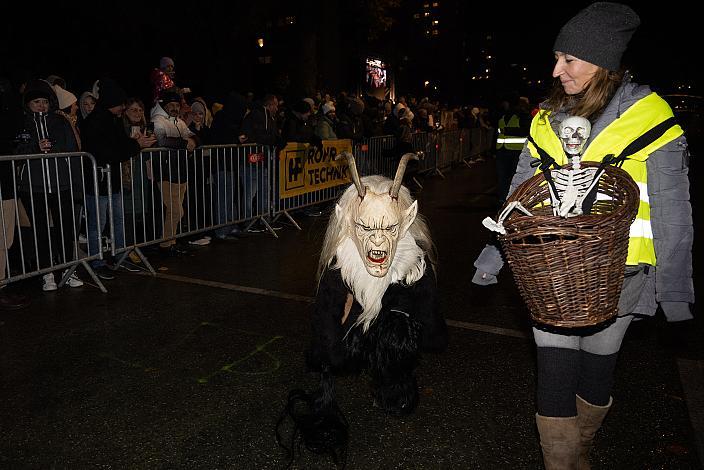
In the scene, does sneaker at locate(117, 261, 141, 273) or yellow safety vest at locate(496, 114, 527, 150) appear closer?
sneaker at locate(117, 261, 141, 273)

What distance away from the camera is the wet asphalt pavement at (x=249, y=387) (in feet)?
10.2

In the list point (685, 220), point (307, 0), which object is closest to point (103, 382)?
point (685, 220)

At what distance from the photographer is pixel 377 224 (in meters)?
3.07

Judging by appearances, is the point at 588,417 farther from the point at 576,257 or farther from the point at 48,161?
the point at 48,161

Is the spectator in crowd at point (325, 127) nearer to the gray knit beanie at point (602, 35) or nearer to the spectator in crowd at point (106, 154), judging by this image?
the spectator in crowd at point (106, 154)

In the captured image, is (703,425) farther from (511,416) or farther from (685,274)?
(685,274)

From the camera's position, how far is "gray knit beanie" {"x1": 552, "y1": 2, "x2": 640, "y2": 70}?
7.43 feet

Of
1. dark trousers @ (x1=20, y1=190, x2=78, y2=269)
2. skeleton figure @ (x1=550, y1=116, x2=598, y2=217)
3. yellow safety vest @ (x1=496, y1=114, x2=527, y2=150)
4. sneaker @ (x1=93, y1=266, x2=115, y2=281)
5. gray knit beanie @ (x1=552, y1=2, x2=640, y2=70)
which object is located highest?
gray knit beanie @ (x1=552, y1=2, x2=640, y2=70)

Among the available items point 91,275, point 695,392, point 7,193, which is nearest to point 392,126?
point 91,275

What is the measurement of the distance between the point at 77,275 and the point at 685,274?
5.89 m

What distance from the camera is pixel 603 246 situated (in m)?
1.94

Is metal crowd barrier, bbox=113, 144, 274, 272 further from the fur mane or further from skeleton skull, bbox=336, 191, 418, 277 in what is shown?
skeleton skull, bbox=336, 191, 418, 277

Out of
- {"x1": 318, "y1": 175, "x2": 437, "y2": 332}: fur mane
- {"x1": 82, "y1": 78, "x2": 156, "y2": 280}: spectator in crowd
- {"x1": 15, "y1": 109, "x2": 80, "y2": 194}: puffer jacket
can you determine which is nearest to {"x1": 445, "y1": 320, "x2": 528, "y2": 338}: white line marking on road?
{"x1": 318, "y1": 175, "x2": 437, "y2": 332}: fur mane

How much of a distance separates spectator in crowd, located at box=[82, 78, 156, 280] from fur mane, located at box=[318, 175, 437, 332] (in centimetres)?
372
